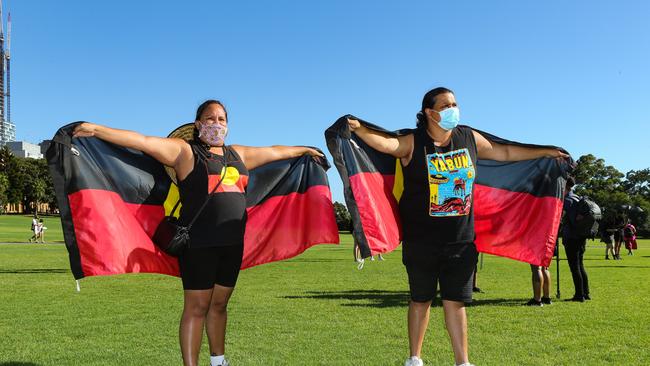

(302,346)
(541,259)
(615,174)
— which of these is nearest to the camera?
(541,259)

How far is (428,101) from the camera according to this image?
4691 mm

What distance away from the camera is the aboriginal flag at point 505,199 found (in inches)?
199

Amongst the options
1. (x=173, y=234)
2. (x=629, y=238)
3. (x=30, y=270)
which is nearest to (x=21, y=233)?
(x=30, y=270)

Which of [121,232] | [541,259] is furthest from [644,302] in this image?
[121,232]

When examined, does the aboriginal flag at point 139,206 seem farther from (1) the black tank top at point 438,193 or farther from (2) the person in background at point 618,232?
(2) the person in background at point 618,232

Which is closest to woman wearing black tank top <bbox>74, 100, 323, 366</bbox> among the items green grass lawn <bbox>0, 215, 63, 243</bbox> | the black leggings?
the black leggings

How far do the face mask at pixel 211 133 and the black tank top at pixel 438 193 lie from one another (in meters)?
1.47

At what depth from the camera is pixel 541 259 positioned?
17.9ft

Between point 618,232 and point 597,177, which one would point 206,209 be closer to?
point 618,232

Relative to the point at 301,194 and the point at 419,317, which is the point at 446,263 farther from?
the point at 301,194

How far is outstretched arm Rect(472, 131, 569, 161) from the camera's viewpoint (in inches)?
200

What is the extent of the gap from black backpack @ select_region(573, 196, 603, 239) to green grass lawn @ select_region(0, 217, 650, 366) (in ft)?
3.75

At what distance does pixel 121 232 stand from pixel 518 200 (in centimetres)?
359

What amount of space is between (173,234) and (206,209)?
0.46 m
